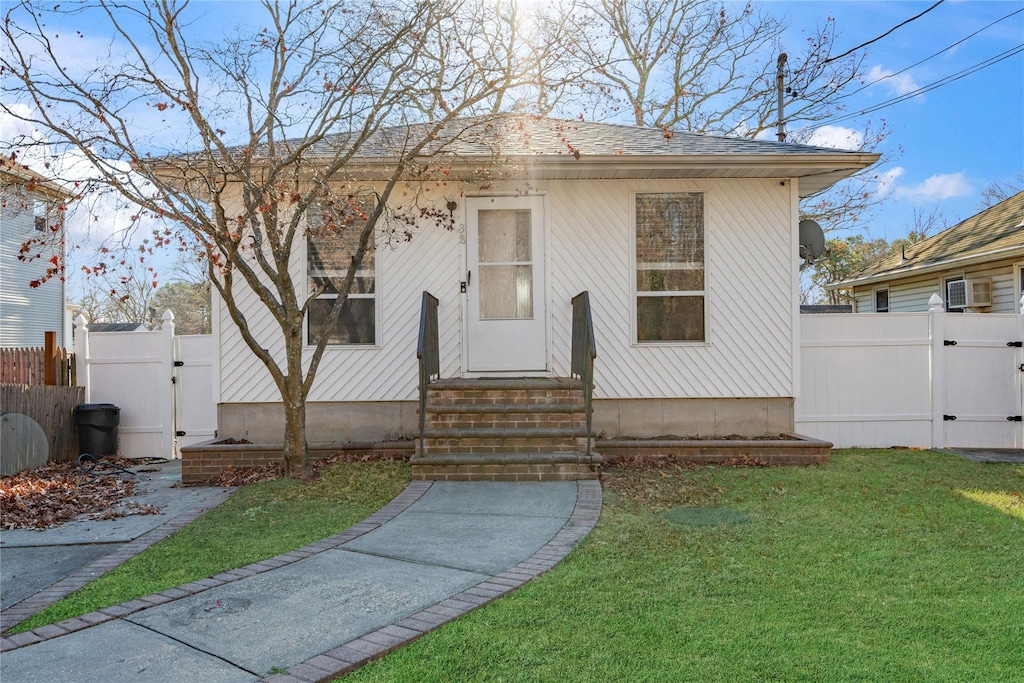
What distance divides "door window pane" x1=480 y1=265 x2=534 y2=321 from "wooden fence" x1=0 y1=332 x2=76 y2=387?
5.29 meters

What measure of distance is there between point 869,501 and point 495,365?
4.07 meters

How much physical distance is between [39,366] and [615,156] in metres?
7.23

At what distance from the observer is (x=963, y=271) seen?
13156 mm

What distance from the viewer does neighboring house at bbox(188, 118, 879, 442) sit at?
8094 millimetres

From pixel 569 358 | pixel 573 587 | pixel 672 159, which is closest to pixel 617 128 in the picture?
pixel 672 159

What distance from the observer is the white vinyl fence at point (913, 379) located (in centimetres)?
852

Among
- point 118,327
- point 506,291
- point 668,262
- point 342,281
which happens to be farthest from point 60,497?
point 118,327

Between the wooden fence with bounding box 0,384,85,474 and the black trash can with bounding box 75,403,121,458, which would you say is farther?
the black trash can with bounding box 75,403,121,458

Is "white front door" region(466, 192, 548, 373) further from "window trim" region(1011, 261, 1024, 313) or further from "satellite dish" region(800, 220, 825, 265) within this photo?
"window trim" region(1011, 261, 1024, 313)

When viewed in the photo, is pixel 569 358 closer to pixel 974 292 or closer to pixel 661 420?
pixel 661 420

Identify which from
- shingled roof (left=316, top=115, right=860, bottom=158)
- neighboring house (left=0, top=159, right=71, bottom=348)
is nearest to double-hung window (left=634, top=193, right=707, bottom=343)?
shingled roof (left=316, top=115, right=860, bottom=158)

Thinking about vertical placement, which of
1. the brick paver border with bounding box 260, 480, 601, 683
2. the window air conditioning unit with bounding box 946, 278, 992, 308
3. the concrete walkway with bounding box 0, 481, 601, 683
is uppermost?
the window air conditioning unit with bounding box 946, 278, 992, 308

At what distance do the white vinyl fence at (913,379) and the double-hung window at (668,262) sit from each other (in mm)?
1503

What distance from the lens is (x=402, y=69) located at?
21.7ft
